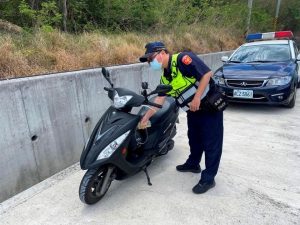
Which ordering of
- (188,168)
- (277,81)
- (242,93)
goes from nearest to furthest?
(188,168) → (277,81) → (242,93)

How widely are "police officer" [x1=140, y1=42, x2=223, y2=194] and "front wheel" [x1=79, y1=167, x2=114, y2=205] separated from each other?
65 centimetres

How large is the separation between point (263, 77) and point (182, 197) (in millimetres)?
3768

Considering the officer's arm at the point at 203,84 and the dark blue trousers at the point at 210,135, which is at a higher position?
the officer's arm at the point at 203,84

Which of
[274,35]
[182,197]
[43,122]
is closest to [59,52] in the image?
[43,122]

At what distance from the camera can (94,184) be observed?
115 inches

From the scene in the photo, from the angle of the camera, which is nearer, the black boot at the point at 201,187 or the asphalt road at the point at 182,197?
the asphalt road at the point at 182,197

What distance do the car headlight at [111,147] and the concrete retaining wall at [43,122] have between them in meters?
1.06

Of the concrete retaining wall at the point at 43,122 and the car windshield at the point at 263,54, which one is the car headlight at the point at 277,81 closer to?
the car windshield at the point at 263,54

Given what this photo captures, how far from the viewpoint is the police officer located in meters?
2.76

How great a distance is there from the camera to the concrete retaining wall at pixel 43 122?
3027mm

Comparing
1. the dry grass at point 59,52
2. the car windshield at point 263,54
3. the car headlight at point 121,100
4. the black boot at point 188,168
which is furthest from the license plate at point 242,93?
the car headlight at point 121,100

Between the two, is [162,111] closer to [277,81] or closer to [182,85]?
[182,85]

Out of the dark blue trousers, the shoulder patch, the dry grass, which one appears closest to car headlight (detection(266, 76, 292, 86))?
the dry grass

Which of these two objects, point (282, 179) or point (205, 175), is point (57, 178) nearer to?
point (205, 175)
